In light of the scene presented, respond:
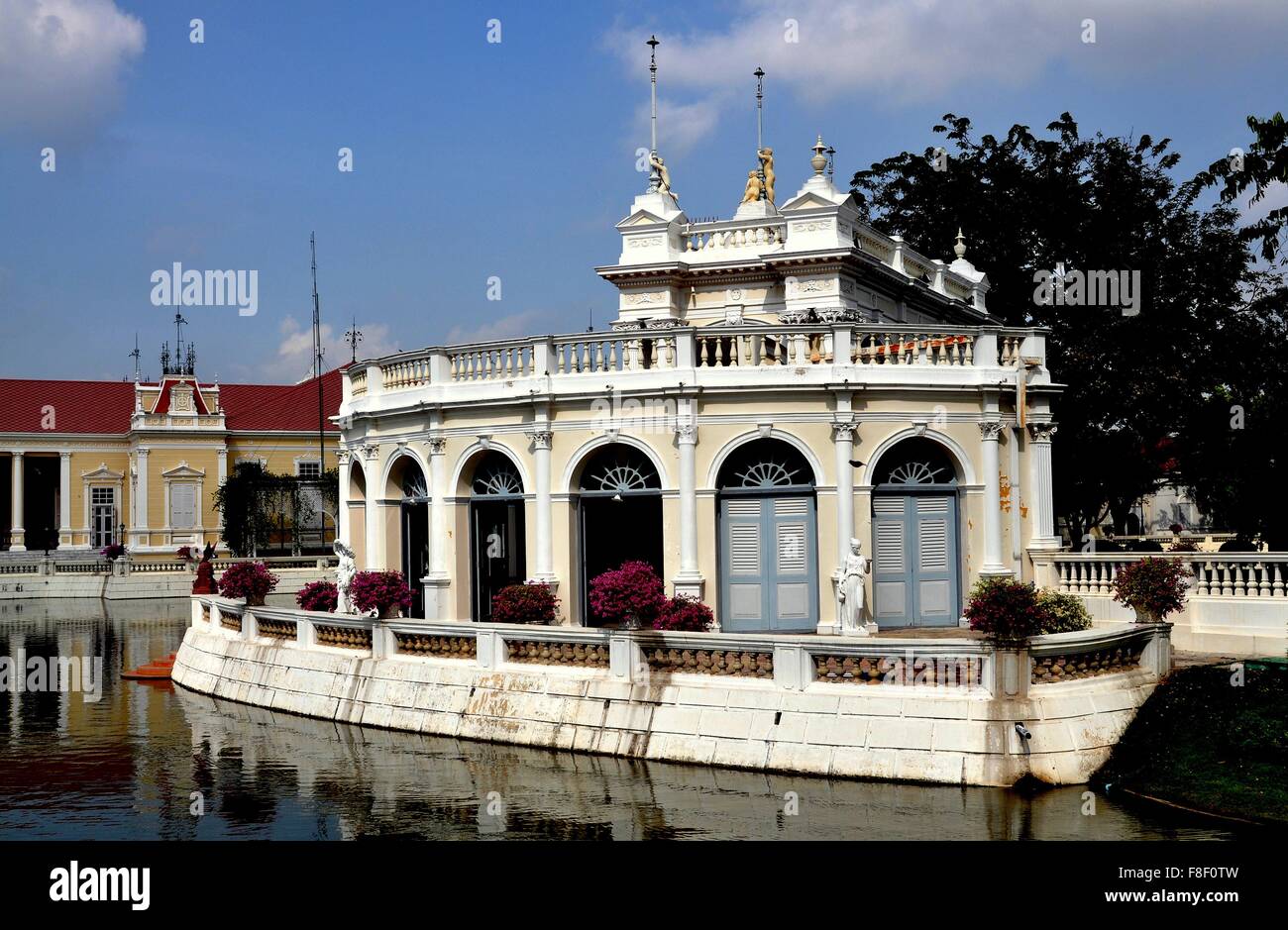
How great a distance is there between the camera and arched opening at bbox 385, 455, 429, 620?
24.4m

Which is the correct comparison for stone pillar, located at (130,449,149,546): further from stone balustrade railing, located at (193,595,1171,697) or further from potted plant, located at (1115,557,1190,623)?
potted plant, located at (1115,557,1190,623)

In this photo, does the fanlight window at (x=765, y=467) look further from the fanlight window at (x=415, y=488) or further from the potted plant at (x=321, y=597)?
the potted plant at (x=321, y=597)

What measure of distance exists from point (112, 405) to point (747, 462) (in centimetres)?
6215

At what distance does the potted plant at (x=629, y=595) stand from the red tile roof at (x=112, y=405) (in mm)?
58153

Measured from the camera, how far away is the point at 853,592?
18875 millimetres

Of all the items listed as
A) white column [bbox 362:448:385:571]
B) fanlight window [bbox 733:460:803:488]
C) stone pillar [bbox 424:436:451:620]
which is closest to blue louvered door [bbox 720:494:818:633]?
fanlight window [bbox 733:460:803:488]

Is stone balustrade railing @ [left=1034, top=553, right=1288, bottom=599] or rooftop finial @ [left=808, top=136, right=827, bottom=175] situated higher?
rooftop finial @ [left=808, top=136, right=827, bottom=175]

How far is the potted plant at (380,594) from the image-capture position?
2058 cm

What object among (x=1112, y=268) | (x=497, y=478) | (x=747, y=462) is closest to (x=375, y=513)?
(x=497, y=478)

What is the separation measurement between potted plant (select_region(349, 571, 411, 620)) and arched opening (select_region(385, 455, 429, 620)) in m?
3.28

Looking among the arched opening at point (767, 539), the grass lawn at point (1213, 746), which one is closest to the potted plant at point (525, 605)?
the arched opening at point (767, 539)

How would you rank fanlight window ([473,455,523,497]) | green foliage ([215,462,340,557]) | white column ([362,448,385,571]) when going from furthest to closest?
green foliage ([215,462,340,557]) < white column ([362,448,385,571]) < fanlight window ([473,455,523,497])

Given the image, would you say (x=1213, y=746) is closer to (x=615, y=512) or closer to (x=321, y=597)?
(x=615, y=512)
